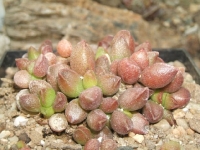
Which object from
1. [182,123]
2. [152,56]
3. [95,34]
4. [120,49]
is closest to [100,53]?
[120,49]

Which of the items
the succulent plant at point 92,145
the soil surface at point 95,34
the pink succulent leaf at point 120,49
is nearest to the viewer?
the succulent plant at point 92,145

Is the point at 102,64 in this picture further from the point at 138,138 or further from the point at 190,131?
the point at 190,131

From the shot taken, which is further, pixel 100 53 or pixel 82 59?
pixel 100 53

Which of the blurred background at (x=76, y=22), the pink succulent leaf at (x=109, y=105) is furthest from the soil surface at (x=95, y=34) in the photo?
the pink succulent leaf at (x=109, y=105)

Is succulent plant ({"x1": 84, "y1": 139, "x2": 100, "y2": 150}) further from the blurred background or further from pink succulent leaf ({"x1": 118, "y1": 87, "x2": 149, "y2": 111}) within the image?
the blurred background

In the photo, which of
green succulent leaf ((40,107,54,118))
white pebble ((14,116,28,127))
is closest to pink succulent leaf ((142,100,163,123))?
green succulent leaf ((40,107,54,118))

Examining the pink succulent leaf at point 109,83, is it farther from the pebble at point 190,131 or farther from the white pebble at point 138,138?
the pebble at point 190,131
